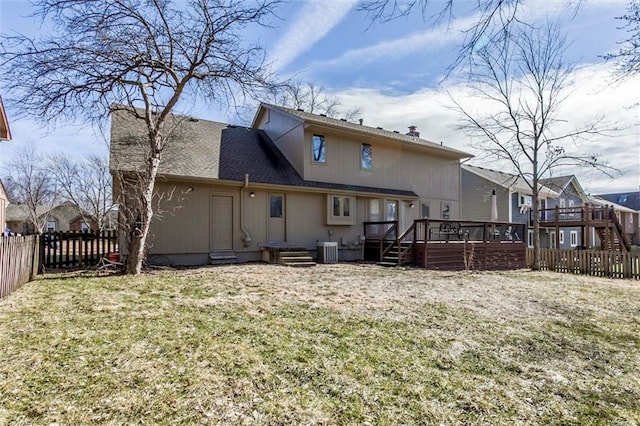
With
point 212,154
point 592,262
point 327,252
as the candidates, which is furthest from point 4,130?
point 592,262

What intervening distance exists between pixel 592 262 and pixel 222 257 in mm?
13208

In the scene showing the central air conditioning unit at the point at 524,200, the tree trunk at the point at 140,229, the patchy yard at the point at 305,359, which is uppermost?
the central air conditioning unit at the point at 524,200

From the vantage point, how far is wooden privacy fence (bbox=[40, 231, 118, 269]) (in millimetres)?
9148

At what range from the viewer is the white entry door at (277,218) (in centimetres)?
1257

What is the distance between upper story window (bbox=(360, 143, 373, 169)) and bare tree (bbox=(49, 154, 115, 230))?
761 inches

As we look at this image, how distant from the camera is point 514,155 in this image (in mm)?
16203

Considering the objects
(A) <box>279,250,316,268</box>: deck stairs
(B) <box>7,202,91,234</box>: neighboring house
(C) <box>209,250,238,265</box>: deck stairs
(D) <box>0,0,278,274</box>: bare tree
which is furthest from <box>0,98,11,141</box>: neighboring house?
(B) <box>7,202,91,234</box>: neighboring house

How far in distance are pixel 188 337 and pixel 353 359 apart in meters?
1.92

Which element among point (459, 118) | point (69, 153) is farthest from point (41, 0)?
point (69, 153)

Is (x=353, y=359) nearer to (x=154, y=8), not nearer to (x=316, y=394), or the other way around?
(x=316, y=394)

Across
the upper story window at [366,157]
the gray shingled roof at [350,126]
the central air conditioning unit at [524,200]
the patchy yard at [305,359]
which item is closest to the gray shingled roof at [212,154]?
the upper story window at [366,157]

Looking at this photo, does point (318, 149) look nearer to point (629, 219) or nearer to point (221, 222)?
point (221, 222)

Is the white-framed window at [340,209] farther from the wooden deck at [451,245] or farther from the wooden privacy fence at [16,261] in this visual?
the wooden privacy fence at [16,261]

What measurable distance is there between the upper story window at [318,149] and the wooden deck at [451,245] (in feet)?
10.6
